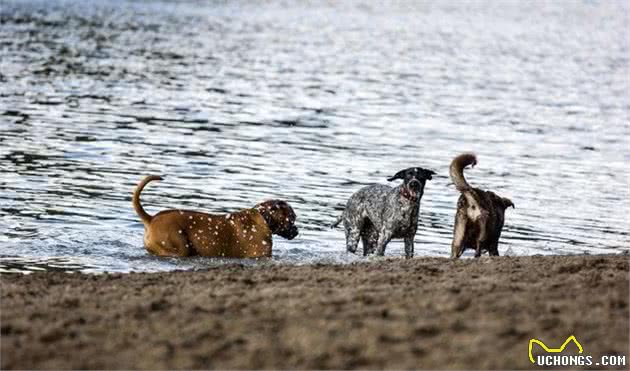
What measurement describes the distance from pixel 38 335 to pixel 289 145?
17.6 metres

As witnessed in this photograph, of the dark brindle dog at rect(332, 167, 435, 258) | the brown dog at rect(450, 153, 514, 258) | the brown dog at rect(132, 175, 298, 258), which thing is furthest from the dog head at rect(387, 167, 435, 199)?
the brown dog at rect(132, 175, 298, 258)

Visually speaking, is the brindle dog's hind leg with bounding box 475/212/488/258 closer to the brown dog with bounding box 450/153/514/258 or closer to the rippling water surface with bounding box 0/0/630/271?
the brown dog with bounding box 450/153/514/258

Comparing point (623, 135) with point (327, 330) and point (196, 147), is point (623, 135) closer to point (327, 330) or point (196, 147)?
point (196, 147)

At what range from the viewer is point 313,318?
923 centimetres

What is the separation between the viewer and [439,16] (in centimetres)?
9206

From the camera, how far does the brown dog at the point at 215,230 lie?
1453cm

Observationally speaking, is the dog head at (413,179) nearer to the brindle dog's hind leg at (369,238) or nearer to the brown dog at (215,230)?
the brindle dog's hind leg at (369,238)

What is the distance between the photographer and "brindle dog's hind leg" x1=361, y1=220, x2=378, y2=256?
16.1 m

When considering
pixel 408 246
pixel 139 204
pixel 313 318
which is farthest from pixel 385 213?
pixel 313 318

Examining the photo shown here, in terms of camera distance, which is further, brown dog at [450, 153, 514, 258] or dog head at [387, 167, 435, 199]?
dog head at [387, 167, 435, 199]

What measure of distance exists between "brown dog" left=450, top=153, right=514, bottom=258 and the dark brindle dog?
62 cm

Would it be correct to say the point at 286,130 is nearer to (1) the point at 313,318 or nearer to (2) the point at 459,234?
(2) the point at 459,234

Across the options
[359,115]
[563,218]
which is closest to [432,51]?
[359,115]

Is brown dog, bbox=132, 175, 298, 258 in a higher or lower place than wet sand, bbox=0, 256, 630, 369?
lower
